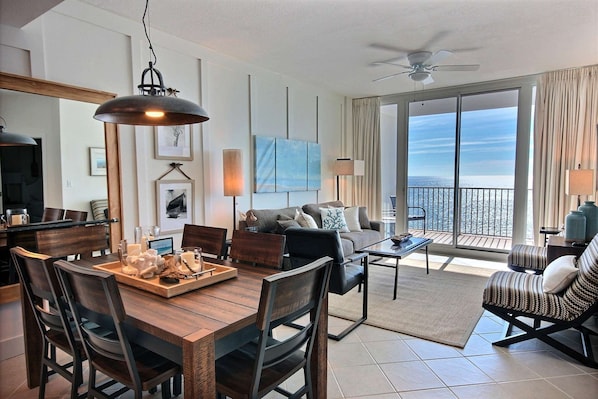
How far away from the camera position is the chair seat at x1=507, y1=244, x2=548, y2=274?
3.65m

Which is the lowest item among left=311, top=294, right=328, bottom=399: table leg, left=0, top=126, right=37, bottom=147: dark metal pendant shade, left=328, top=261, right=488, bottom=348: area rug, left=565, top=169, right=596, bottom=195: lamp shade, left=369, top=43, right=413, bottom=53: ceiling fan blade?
left=328, top=261, right=488, bottom=348: area rug

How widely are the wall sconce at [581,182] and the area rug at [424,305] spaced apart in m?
1.50

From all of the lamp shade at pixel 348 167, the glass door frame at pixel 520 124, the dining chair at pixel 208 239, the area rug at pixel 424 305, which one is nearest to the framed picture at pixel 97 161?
the dining chair at pixel 208 239

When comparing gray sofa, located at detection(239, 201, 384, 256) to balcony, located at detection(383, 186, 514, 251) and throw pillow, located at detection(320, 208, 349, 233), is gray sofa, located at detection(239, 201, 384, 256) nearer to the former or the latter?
throw pillow, located at detection(320, 208, 349, 233)

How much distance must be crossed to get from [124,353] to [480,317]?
3075 millimetres

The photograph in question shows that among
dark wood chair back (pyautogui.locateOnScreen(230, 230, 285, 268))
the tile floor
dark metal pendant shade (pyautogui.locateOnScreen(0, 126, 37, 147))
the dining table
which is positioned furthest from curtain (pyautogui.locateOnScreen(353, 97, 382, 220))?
dark metal pendant shade (pyautogui.locateOnScreen(0, 126, 37, 147))

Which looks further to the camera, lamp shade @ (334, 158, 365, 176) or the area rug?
lamp shade @ (334, 158, 365, 176)

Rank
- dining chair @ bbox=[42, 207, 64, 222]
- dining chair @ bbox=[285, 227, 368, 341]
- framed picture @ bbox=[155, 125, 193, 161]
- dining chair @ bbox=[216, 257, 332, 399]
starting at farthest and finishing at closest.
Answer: framed picture @ bbox=[155, 125, 193, 161]
dining chair @ bbox=[285, 227, 368, 341]
dining chair @ bbox=[42, 207, 64, 222]
dining chair @ bbox=[216, 257, 332, 399]

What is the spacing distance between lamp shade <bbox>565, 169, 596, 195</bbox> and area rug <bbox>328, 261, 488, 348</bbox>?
150 centimetres

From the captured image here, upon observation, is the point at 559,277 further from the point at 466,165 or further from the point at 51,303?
the point at 466,165

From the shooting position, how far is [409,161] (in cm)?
621

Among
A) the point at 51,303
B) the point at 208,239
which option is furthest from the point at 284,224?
the point at 51,303

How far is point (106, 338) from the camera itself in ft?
5.16

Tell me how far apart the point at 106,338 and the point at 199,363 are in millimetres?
609
